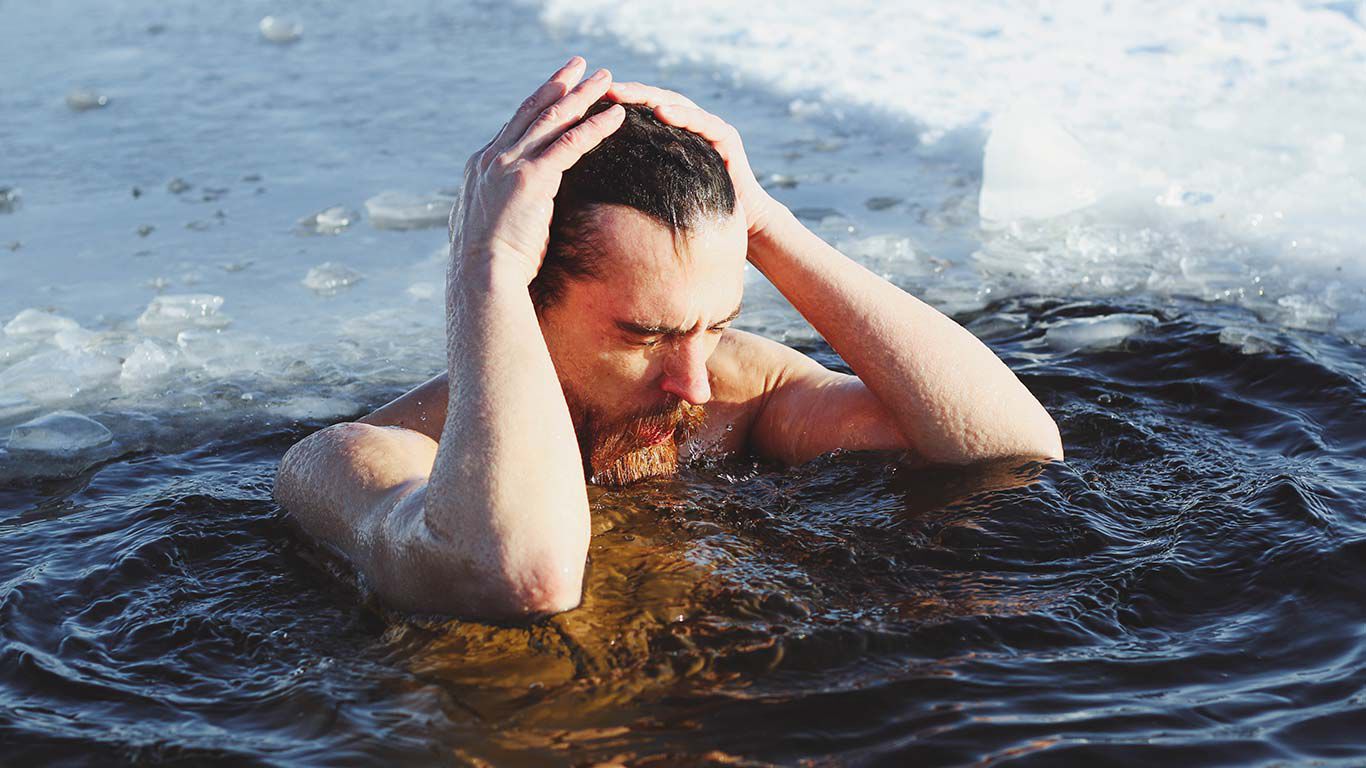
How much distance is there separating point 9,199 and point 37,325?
1.99m

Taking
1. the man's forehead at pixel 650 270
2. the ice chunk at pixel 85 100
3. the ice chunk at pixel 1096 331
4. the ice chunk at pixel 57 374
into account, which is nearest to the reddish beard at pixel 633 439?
the man's forehead at pixel 650 270

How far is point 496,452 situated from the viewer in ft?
8.70

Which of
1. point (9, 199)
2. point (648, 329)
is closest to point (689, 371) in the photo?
point (648, 329)

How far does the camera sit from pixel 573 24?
10.6m

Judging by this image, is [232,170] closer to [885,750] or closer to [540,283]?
[540,283]

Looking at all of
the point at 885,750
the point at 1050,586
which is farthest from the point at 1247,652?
the point at 885,750

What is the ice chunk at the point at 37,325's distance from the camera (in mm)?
5172

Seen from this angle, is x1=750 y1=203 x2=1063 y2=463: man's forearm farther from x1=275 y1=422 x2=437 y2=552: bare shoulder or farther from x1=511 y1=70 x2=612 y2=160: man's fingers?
x1=275 y1=422 x2=437 y2=552: bare shoulder

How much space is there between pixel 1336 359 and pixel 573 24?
7341 millimetres

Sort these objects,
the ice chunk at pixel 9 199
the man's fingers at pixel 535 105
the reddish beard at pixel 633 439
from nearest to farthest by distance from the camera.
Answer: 1. the man's fingers at pixel 535 105
2. the reddish beard at pixel 633 439
3. the ice chunk at pixel 9 199

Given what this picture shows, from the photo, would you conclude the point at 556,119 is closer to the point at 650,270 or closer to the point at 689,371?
the point at 650,270

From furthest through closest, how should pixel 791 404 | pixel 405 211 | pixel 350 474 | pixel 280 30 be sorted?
pixel 280 30
pixel 405 211
pixel 791 404
pixel 350 474

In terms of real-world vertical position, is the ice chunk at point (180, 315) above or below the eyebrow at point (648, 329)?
below

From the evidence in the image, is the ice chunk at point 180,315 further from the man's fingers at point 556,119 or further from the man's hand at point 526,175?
the man's fingers at point 556,119
